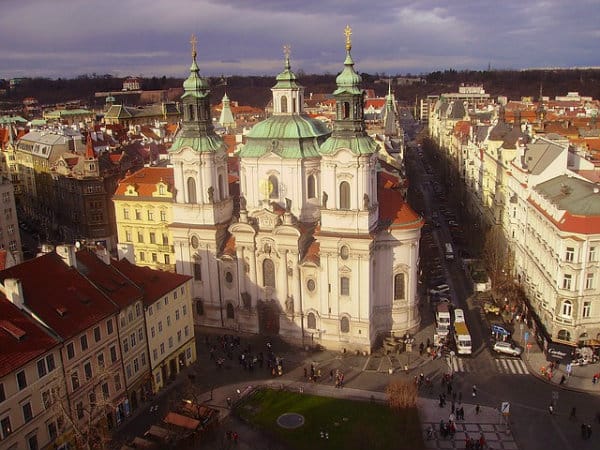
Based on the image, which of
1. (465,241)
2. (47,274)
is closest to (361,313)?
(47,274)

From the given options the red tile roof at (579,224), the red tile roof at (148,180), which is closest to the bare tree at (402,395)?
the red tile roof at (579,224)

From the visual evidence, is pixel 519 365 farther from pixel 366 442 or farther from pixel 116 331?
pixel 116 331

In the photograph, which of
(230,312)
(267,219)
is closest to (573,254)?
(267,219)

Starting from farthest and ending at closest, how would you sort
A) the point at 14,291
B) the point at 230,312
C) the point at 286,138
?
the point at 230,312
the point at 286,138
the point at 14,291

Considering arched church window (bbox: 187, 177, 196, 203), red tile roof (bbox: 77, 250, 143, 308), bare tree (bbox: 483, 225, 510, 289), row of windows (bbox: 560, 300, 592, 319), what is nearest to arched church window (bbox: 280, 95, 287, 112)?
arched church window (bbox: 187, 177, 196, 203)

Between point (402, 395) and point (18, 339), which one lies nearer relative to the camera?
point (18, 339)

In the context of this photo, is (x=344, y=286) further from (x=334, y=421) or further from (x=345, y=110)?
(x=345, y=110)
